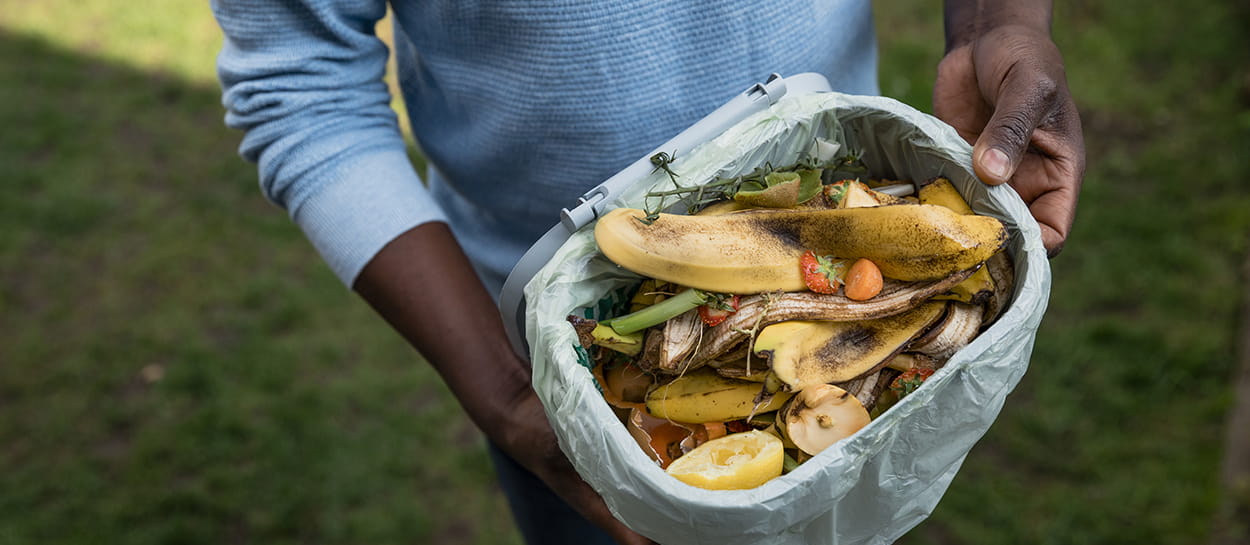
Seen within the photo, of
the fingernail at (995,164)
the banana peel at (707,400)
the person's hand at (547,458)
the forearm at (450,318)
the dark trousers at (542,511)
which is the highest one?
the fingernail at (995,164)

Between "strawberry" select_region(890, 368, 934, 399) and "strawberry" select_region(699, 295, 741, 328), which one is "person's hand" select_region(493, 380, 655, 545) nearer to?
"strawberry" select_region(699, 295, 741, 328)

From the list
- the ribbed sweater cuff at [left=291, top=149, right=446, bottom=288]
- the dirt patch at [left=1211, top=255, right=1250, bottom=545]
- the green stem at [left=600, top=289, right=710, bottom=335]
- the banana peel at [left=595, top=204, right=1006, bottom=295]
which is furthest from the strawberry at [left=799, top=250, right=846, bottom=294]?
the dirt patch at [left=1211, top=255, right=1250, bottom=545]

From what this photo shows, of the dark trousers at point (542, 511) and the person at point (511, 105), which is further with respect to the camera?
the dark trousers at point (542, 511)

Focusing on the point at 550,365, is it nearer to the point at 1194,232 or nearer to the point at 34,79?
the point at 1194,232

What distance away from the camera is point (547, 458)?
50.3 inches

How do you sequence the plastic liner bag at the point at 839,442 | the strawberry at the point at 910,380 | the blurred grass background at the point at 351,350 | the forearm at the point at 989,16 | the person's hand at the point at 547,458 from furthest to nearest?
the blurred grass background at the point at 351,350 < the forearm at the point at 989,16 < the person's hand at the point at 547,458 < the strawberry at the point at 910,380 < the plastic liner bag at the point at 839,442

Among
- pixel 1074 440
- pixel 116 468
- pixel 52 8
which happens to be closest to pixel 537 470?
pixel 1074 440

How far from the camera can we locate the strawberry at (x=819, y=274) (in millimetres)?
1109

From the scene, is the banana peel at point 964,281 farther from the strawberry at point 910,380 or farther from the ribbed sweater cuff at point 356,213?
the ribbed sweater cuff at point 356,213

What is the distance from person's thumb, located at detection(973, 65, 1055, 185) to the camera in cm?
110

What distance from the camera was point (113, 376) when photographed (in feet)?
10.5

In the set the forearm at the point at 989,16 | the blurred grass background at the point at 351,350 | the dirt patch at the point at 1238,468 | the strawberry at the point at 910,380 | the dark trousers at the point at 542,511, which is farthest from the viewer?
the blurred grass background at the point at 351,350

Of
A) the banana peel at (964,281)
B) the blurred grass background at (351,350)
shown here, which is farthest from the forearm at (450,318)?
the blurred grass background at (351,350)

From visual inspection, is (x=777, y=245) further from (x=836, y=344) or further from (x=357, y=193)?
(x=357, y=193)
